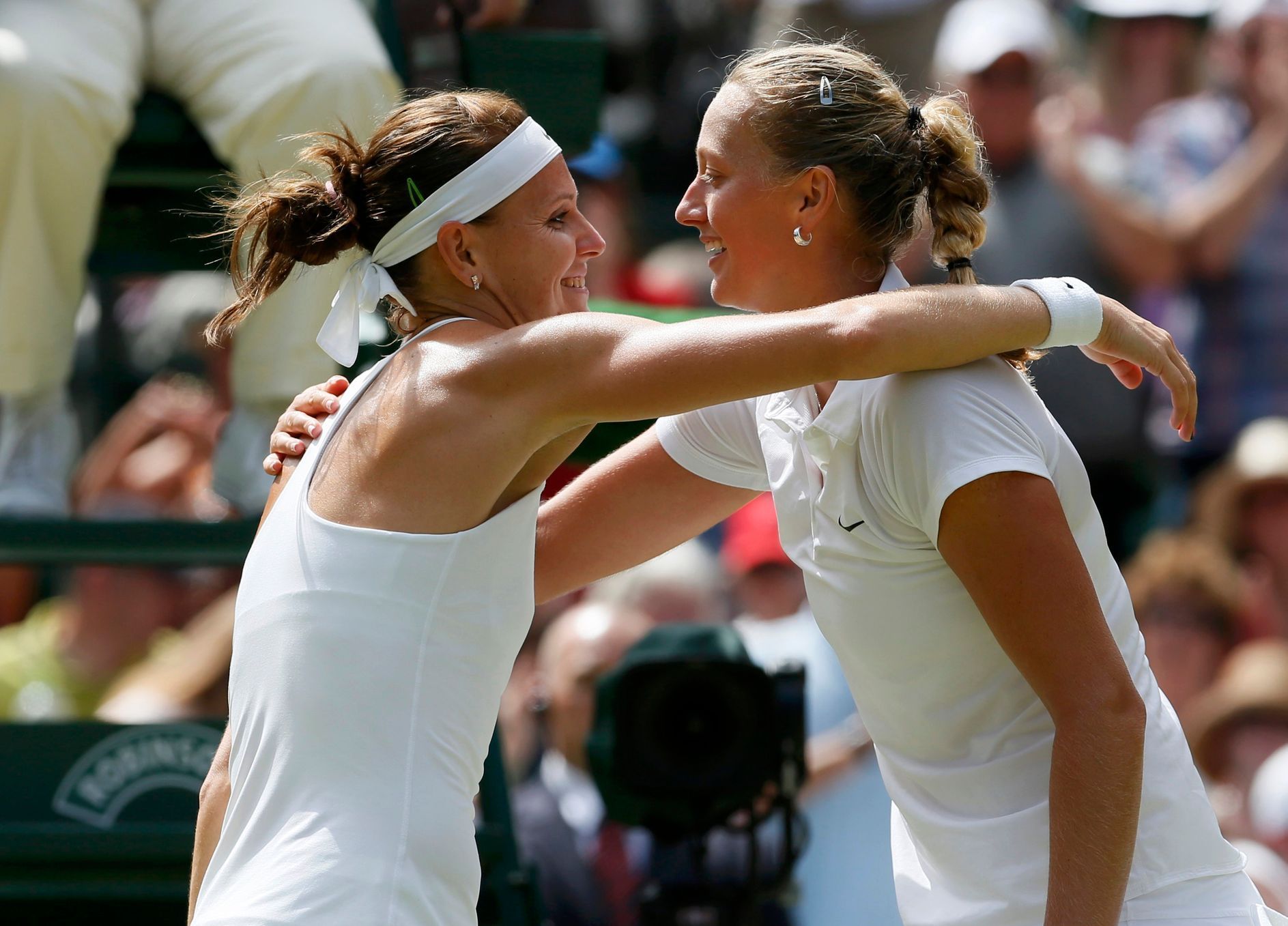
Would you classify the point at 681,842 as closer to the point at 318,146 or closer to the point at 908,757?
the point at 908,757

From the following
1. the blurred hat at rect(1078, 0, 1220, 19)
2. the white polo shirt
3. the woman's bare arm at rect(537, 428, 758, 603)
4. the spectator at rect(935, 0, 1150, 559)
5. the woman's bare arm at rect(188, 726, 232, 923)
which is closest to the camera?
the white polo shirt

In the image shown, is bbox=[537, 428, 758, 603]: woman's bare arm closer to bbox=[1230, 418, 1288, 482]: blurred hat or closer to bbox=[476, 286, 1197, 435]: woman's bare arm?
bbox=[476, 286, 1197, 435]: woman's bare arm

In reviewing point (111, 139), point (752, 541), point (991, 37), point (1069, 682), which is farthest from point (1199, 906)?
point (991, 37)

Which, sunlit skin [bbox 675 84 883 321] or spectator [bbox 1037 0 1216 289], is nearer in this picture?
sunlit skin [bbox 675 84 883 321]

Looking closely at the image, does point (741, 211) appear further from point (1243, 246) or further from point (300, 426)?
point (1243, 246)

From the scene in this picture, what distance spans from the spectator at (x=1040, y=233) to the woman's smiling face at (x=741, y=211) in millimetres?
2488

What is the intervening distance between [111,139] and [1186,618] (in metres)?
2.76

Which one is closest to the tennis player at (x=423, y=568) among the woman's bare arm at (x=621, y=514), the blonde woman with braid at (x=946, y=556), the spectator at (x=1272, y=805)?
the blonde woman with braid at (x=946, y=556)

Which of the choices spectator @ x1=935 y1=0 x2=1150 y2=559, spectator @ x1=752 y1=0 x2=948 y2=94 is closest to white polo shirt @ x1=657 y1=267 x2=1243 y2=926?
spectator @ x1=935 y1=0 x2=1150 y2=559

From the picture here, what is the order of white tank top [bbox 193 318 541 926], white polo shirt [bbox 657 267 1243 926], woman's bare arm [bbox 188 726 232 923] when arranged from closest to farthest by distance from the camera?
white tank top [bbox 193 318 541 926] < white polo shirt [bbox 657 267 1243 926] < woman's bare arm [bbox 188 726 232 923]

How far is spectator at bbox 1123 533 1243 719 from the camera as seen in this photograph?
401 centimetres

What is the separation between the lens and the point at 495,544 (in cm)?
166

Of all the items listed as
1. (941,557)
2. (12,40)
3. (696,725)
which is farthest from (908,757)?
(12,40)

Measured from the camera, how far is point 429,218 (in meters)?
1.80
